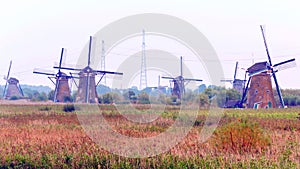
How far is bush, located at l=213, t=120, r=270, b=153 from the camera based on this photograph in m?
11.1

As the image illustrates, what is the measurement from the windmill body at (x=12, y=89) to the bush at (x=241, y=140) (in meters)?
74.6

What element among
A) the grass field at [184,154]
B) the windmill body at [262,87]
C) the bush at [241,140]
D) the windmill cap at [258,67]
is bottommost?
the grass field at [184,154]

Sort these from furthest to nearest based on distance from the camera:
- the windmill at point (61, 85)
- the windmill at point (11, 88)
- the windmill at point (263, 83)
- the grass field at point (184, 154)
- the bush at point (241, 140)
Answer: the windmill at point (11, 88) < the windmill at point (61, 85) < the windmill at point (263, 83) < the bush at point (241, 140) < the grass field at point (184, 154)

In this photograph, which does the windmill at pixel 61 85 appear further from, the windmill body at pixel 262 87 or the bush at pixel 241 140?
the bush at pixel 241 140

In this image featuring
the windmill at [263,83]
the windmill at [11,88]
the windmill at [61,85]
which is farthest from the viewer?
the windmill at [11,88]

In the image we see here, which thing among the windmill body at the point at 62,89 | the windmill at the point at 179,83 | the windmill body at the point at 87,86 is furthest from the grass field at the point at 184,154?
the windmill at the point at 179,83

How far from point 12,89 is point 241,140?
253ft

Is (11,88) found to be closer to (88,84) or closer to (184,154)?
(88,84)

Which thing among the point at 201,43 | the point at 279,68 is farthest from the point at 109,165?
the point at 279,68

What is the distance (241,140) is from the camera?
11430 millimetres

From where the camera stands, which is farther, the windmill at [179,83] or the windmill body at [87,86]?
the windmill at [179,83]

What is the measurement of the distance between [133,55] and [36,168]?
21.7 metres

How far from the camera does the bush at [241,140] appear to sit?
11094 millimetres

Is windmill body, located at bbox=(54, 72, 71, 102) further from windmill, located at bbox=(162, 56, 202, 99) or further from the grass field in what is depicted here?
the grass field
